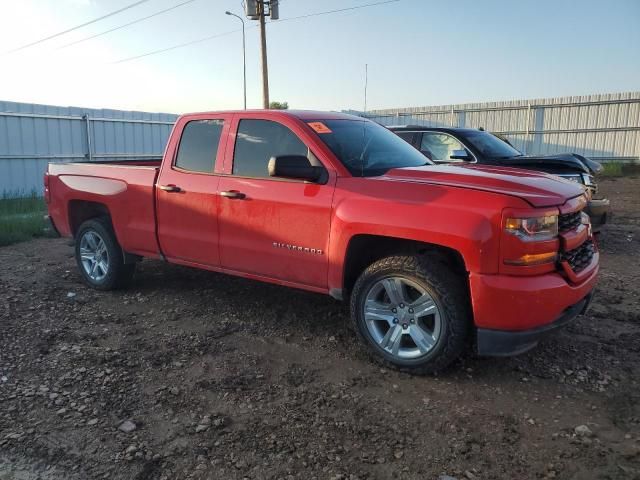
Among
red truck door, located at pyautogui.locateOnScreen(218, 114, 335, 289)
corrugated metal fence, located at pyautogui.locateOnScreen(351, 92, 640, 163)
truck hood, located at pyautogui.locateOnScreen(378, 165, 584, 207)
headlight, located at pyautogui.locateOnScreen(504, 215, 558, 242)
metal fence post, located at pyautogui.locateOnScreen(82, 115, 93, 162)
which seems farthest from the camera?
corrugated metal fence, located at pyautogui.locateOnScreen(351, 92, 640, 163)

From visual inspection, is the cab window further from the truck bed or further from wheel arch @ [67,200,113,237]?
wheel arch @ [67,200,113,237]

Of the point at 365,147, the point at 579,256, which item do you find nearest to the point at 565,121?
the point at 365,147

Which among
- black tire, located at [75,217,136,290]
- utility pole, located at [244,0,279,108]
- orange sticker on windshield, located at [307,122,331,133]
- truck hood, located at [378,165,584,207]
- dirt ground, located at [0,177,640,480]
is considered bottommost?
dirt ground, located at [0,177,640,480]

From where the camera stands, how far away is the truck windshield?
4258 mm

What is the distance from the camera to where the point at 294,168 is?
158 inches

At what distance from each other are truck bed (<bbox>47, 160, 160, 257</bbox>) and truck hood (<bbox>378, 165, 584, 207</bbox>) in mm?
2483

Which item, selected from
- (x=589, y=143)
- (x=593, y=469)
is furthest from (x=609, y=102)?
A: (x=593, y=469)

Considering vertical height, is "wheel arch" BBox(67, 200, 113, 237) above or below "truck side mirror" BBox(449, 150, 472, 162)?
below

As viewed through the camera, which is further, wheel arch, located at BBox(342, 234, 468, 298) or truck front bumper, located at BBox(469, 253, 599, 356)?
wheel arch, located at BBox(342, 234, 468, 298)

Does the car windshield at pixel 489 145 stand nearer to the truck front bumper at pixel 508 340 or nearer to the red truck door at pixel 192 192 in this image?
the red truck door at pixel 192 192

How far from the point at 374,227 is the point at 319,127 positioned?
3.73 feet

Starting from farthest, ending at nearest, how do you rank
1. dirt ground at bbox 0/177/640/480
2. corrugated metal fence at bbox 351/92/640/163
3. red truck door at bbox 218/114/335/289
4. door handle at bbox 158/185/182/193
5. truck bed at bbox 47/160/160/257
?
corrugated metal fence at bbox 351/92/640/163, truck bed at bbox 47/160/160/257, door handle at bbox 158/185/182/193, red truck door at bbox 218/114/335/289, dirt ground at bbox 0/177/640/480

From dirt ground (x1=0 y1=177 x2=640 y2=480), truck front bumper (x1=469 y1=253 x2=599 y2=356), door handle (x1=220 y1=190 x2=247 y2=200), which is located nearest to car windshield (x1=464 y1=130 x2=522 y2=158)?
dirt ground (x1=0 y1=177 x2=640 y2=480)

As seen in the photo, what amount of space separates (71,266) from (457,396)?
537cm
